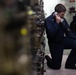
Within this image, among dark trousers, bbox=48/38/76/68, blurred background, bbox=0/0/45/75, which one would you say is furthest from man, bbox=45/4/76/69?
blurred background, bbox=0/0/45/75

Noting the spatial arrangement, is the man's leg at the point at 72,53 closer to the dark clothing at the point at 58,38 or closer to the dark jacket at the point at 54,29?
the dark clothing at the point at 58,38

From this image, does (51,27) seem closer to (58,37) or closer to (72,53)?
(58,37)

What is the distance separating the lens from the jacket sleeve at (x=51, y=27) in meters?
3.79

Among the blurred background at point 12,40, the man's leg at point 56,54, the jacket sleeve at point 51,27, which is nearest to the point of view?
the blurred background at point 12,40

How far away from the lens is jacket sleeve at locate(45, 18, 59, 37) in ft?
12.4

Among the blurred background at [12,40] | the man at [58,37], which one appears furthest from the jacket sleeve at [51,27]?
the blurred background at [12,40]

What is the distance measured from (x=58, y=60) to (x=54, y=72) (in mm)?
245

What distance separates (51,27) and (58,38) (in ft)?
0.75

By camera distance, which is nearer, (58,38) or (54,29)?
(54,29)

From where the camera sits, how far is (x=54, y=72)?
3795mm

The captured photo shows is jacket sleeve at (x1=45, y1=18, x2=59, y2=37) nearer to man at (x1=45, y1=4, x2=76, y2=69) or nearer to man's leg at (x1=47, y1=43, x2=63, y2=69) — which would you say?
man at (x1=45, y1=4, x2=76, y2=69)

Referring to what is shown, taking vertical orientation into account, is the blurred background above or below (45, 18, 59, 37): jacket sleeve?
above

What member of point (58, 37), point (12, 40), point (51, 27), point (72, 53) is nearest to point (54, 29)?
point (51, 27)

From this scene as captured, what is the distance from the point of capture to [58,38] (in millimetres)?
3896
